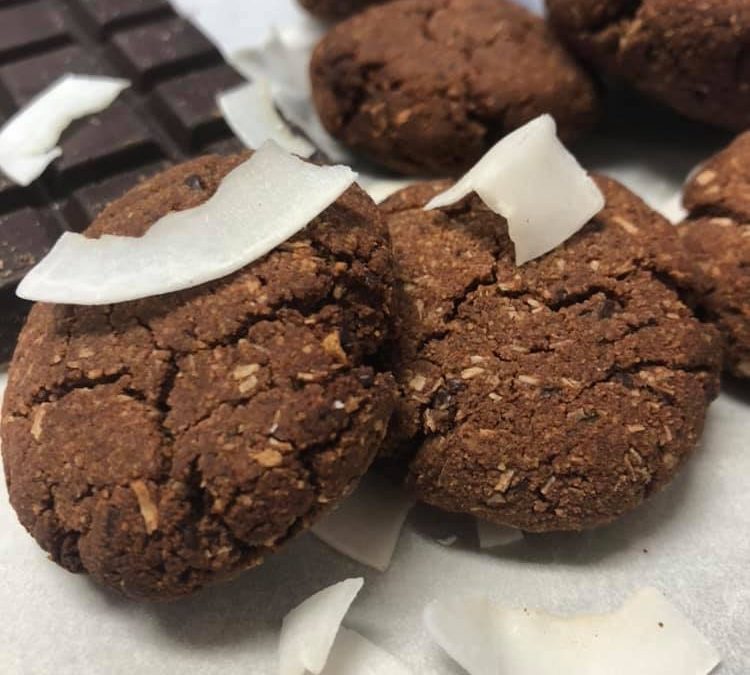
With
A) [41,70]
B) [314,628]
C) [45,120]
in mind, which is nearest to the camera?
[314,628]

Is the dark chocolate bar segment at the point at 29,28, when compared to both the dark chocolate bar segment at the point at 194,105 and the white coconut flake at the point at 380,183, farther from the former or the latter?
the white coconut flake at the point at 380,183

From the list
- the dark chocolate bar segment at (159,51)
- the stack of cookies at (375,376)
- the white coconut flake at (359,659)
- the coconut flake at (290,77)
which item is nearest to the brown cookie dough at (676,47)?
the stack of cookies at (375,376)

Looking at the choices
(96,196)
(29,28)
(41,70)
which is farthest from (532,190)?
(29,28)

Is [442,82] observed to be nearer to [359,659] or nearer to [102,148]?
[102,148]

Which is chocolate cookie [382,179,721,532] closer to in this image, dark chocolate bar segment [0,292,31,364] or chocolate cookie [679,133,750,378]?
chocolate cookie [679,133,750,378]

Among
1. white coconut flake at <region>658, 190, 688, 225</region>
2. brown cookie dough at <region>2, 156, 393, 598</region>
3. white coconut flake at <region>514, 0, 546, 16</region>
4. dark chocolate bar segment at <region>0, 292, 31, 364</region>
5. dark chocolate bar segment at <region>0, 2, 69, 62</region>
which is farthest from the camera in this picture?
white coconut flake at <region>514, 0, 546, 16</region>

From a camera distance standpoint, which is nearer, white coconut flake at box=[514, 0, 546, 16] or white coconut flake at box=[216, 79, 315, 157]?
white coconut flake at box=[216, 79, 315, 157]

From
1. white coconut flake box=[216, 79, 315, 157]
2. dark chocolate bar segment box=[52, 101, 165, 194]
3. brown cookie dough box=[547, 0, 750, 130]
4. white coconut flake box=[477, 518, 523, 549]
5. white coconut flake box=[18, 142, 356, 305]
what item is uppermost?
white coconut flake box=[18, 142, 356, 305]

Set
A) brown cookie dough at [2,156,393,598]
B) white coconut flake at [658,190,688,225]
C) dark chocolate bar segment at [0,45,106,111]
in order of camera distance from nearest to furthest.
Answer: brown cookie dough at [2,156,393,598]
white coconut flake at [658,190,688,225]
dark chocolate bar segment at [0,45,106,111]

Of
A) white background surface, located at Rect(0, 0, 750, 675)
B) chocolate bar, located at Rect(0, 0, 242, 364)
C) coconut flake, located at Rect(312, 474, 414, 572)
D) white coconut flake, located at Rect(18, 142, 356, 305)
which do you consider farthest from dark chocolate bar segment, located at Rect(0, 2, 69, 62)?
coconut flake, located at Rect(312, 474, 414, 572)
